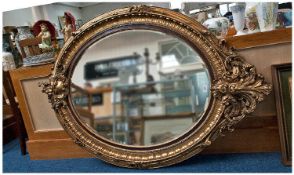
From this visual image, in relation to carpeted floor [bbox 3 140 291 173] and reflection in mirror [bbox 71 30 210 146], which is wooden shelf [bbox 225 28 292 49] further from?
carpeted floor [bbox 3 140 291 173]

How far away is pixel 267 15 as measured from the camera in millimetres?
1106

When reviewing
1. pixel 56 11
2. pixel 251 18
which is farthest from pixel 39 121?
pixel 251 18

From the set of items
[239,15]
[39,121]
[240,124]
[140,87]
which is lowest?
[240,124]

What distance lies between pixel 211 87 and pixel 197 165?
33cm

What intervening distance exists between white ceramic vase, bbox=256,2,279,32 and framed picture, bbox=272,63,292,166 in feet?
0.51

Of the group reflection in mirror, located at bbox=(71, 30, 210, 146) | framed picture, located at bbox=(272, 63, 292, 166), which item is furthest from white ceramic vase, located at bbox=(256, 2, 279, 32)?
reflection in mirror, located at bbox=(71, 30, 210, 146)

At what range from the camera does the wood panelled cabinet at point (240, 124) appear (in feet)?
3.69

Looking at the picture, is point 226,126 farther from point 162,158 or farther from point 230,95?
point 162,158

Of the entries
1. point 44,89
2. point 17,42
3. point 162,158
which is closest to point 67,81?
point 44,89

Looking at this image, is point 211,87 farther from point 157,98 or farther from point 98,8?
point 98,8

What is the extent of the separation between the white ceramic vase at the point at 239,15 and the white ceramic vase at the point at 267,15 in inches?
2.2

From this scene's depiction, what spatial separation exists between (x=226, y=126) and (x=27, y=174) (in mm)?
893

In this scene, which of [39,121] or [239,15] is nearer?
[239,15]

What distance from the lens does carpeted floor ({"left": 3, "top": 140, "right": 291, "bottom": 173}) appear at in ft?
3.69
